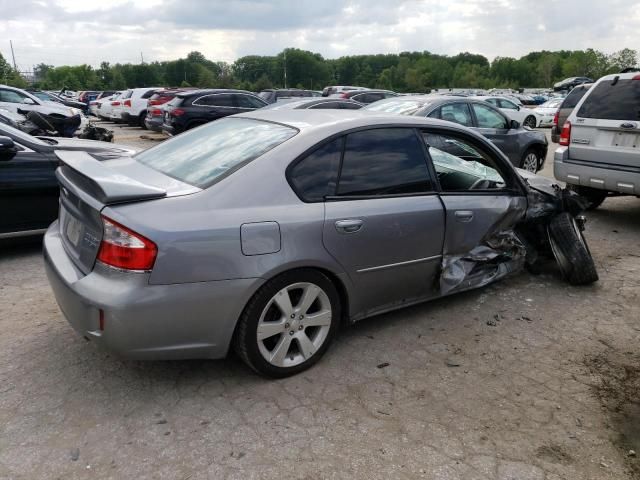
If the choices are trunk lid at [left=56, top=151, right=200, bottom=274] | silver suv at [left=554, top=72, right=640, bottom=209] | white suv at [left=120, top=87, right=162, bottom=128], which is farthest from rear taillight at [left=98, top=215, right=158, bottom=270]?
white suv at [left=120, top=87, right=162, bottom=128]

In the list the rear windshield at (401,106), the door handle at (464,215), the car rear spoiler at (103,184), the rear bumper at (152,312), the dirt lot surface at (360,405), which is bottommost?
the dirt lot surface at (360,405)

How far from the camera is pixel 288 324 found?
304cm

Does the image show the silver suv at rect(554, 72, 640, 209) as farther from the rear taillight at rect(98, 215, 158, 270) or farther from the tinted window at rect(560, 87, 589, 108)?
the tinted window at rect(560, 87, 589, 108)

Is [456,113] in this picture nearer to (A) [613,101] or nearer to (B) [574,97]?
(A) [613,101]

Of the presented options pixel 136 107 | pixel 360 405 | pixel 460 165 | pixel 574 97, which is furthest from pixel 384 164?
pixel 136 107

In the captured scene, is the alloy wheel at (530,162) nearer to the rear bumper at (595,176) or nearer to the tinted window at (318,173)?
the rear bumper at (595,176)

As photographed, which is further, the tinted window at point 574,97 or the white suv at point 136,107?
the white suv at point 136,107

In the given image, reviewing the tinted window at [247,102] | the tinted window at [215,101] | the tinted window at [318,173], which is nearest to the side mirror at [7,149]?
the tinted window at [318,173]

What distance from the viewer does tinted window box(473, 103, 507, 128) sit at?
877 centimetres

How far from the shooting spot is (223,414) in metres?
2.79

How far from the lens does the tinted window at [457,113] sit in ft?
26.5

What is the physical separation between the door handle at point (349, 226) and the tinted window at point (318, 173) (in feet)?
0.62

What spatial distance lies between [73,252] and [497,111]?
7881 mm

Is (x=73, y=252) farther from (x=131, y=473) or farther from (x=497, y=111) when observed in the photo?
(x=497, y=111)
